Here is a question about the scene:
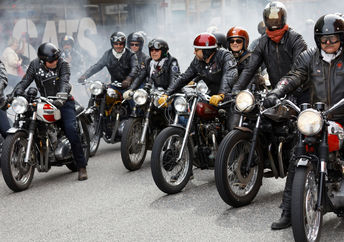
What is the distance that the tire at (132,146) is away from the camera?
784cm

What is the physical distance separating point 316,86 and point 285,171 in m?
1.12

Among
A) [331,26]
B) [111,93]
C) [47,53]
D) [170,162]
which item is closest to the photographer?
[331,26]

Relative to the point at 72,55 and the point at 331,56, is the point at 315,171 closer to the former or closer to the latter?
the point at 331,56

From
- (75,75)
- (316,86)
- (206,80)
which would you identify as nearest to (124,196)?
(206,80)

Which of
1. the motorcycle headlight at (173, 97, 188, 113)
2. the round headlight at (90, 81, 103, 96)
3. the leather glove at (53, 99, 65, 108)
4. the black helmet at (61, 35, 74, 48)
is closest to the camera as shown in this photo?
the motorcycle headlight at (173, 97, 188, 113)

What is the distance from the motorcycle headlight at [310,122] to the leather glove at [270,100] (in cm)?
64

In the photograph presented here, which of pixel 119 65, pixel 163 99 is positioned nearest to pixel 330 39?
pixel 163 99

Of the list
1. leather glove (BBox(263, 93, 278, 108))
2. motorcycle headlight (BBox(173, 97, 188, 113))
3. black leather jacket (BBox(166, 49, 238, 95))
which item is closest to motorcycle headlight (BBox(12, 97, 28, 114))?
black leather jacket (BBox(166, 49, 238, 95))

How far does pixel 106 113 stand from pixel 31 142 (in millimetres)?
2543

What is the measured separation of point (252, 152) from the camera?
5.57 metres

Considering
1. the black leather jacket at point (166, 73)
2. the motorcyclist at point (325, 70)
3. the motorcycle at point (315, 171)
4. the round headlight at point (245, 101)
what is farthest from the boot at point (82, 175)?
the motorcycle at point (315, 171)

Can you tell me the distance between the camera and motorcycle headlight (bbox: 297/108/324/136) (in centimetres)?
441

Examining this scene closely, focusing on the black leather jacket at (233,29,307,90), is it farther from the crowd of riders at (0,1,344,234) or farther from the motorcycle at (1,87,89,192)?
the motorcycle at (1,87,89,192)

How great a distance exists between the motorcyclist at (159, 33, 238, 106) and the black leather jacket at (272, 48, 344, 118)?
5.49ft
